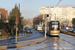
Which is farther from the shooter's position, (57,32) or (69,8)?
(69,8)

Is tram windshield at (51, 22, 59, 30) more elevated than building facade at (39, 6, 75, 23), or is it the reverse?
building facade at (39, 6, 75, 23)

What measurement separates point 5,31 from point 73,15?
155m

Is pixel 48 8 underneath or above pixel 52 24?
above

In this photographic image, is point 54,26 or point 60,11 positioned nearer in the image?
point 54,26

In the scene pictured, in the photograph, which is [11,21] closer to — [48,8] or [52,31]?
[52,31]

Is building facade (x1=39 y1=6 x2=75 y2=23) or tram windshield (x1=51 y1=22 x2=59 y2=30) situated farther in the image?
building facade (x1=39 y1=6 x2=75 y2=23)

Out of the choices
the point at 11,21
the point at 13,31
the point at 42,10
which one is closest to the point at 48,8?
the point at 42,10

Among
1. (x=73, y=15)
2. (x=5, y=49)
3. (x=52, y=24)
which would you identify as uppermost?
(x=73, y=15)

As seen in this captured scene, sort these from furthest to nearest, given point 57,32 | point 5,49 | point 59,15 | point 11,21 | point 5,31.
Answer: point 59,15 < point 11,21 < point 5,31 < point 57,32 < point 5,49

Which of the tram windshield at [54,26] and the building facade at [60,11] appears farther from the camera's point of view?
the building facade at [60,11]

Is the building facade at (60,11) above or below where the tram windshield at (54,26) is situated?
above

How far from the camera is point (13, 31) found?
42531mm

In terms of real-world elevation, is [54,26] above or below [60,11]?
below

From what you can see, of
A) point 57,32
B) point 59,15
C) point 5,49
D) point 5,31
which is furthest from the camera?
point 59,15
